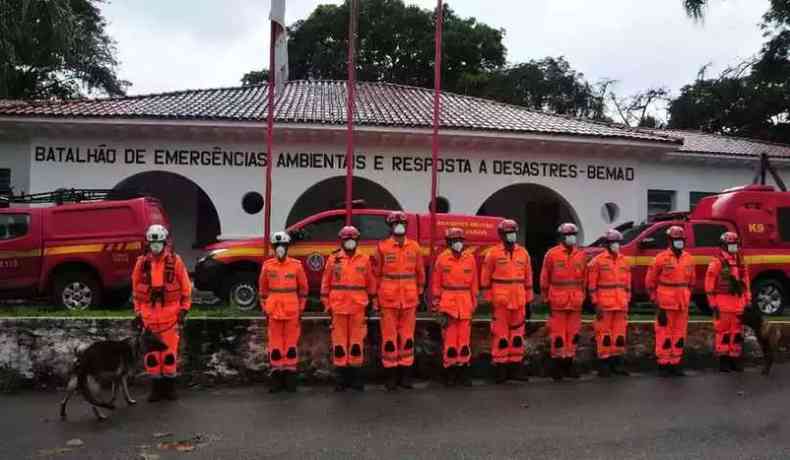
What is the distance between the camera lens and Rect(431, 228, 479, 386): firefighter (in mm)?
7684

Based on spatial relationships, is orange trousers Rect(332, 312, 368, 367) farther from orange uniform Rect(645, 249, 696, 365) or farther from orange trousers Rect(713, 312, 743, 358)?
orange trousers Rect(713, 312, 743, 358)

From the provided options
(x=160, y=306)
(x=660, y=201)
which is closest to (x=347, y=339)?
(x=160, y=306)

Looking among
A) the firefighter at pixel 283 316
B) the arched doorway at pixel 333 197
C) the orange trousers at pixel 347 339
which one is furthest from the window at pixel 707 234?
the firefighter at pixel 283 316

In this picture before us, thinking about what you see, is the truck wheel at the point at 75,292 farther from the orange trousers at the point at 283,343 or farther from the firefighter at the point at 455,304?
the firefighter at the point at 455,304

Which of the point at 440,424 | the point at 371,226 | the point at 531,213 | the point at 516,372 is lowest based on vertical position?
the point at 440,424

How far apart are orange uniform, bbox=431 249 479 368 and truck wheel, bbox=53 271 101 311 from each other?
6306 millimetres

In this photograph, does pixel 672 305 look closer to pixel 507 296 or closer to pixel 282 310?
pixel 507 296

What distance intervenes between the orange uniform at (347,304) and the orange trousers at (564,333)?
2186 millimetres

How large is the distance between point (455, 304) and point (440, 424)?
191cm

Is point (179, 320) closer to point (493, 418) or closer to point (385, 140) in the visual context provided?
point (493, 418)

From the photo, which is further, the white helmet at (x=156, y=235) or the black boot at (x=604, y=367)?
the black boot at (x=604, y=367)

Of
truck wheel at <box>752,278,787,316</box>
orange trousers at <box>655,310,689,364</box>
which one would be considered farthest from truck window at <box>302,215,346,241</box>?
truck wheel at <box>752,278,787,316</box>

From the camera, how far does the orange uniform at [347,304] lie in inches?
293

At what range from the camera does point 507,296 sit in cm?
778
